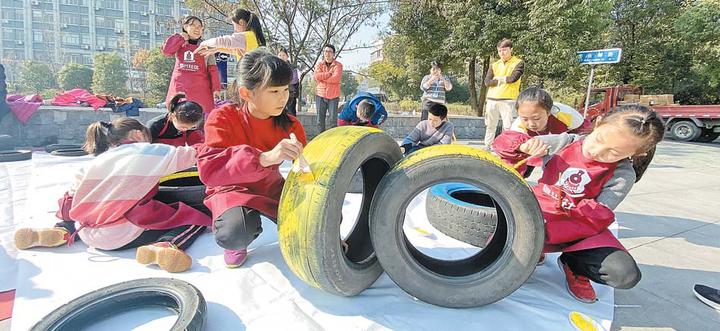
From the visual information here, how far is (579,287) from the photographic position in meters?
1.82

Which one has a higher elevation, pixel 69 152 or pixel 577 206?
pixel 577 206

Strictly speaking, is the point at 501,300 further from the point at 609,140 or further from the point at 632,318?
the point at 609,140

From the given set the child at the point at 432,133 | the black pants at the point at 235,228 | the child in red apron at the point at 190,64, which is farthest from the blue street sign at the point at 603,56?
the black pants at the point at 235,228

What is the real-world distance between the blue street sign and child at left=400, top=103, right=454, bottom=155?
13.0 feet

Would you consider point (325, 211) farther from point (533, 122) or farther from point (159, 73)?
point (159, 73)

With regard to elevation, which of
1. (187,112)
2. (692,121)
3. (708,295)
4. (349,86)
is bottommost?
(708,295)

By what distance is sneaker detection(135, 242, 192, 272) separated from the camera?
183 cm

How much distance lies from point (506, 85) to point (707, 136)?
11.4m

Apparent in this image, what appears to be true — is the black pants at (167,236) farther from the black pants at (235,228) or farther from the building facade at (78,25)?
the building facade at (78,25)

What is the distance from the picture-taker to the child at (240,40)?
3.71 metres

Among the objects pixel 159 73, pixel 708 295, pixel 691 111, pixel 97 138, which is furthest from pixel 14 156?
pixel 159 73

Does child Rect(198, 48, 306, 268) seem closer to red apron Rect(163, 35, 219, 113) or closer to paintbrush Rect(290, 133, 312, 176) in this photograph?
paintbrush Rect(290, 133, 312, 176)

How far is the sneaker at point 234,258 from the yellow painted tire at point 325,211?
514mm

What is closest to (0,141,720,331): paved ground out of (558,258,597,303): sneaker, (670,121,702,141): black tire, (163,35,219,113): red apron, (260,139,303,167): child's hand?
(558,258,597,303): sneaker
